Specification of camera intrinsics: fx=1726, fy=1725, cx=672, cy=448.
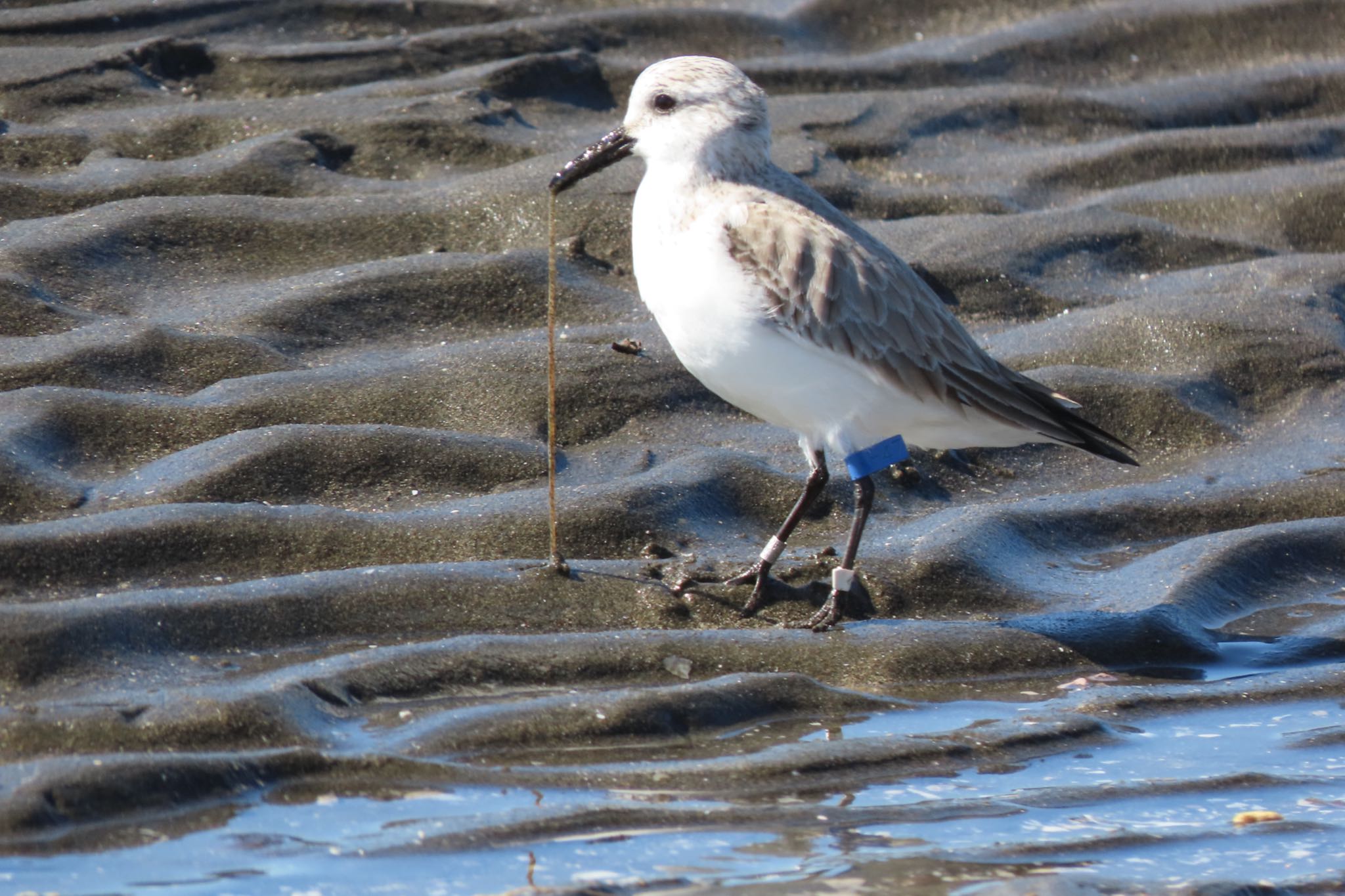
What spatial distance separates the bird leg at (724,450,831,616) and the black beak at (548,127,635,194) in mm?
1191

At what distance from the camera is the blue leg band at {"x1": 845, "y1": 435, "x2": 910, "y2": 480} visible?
5398 mm

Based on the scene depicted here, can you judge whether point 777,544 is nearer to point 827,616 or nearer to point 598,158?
point 827,616

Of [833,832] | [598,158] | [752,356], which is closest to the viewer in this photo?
[833,832]

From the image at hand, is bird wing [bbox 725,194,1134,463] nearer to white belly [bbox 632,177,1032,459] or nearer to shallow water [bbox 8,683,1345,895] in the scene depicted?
white belly [bbox 632,177,1032,459]

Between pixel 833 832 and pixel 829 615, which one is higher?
pixel 829 615

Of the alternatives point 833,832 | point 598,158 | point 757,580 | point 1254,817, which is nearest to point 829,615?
point 757,580

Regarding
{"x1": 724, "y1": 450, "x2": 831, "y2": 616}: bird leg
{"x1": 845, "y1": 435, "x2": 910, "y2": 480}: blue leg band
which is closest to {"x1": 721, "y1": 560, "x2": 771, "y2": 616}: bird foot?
{"x1": 724, "y1": 450, "x2": 831, "y2": 616}: bird leg

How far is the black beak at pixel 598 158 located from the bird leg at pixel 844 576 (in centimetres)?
135

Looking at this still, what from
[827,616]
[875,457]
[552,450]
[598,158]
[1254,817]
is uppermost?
[598,158]

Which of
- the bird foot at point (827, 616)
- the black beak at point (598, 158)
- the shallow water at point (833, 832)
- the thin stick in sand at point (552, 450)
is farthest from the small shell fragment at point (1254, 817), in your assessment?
the black beak at point (598, 158)

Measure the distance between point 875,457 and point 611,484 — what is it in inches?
34.2

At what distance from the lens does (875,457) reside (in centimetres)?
543

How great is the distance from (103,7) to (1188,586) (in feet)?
18.5

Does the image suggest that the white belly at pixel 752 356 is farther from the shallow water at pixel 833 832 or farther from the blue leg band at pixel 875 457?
the shallow water at pixel 833 832
